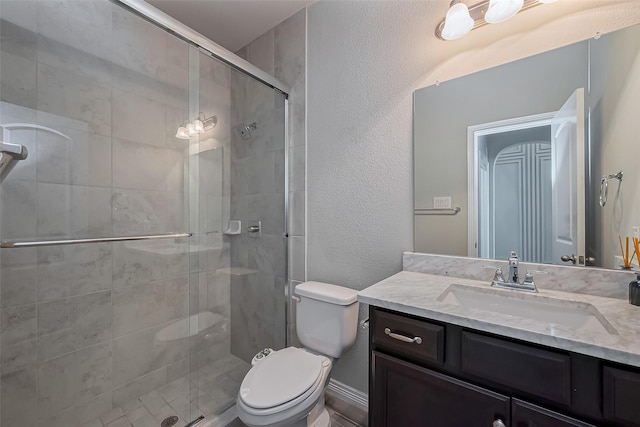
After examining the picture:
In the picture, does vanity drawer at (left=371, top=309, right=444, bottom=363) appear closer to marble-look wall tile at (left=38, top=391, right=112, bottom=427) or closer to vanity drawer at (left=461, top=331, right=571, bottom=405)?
vanity drawer at (left=461, top=331, right=571, bottom=405)

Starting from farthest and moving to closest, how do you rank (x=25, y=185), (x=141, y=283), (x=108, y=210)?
1. (x=141, y=283)
2. (x=108, y=210)
3. (x=25, y=185)

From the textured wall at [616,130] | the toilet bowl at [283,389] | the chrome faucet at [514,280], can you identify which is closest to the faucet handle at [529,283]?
the chrome faucet at [514,280]

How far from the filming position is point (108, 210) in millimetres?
1544

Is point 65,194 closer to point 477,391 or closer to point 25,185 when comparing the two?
point 25,185

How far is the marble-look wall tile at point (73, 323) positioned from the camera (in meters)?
1.35

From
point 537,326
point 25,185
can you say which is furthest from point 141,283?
point 537,326

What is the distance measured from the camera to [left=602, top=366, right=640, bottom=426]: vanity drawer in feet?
1.89

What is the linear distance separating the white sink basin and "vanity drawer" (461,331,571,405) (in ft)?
0.31

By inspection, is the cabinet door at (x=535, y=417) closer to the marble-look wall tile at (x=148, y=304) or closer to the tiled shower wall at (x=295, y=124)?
the tiled shower wall at (x=295, y=124)

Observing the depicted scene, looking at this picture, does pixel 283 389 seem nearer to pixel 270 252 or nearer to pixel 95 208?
pixel 270 252

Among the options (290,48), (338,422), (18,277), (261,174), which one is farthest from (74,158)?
(338,422)

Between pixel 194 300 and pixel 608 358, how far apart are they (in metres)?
1.97

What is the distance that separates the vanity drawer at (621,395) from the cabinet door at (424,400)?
202mm

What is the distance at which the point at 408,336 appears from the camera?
0.86 meters
